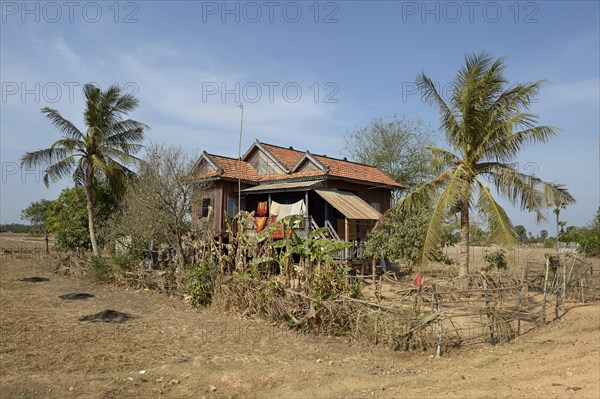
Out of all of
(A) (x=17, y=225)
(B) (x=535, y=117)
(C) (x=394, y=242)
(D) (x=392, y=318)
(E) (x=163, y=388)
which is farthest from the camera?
(A) (x=17, y=225)

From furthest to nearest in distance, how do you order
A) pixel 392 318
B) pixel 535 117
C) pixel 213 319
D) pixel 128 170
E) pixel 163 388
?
1. pixel 128 170
2. pixel 535 117
3. pixel 213 319
4. pixel 392 318
5. pixel 163 388

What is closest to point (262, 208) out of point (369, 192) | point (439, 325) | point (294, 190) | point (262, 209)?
point (262, 209)

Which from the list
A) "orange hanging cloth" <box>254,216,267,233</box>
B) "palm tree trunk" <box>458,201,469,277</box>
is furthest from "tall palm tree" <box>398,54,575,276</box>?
"orange hanging cloth" <box>254,216,267,233</box>

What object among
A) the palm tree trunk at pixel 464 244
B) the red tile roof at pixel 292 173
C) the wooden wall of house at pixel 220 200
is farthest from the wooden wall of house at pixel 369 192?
the palm tree trunk at pixel 464 244

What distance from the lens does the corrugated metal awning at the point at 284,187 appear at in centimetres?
2041

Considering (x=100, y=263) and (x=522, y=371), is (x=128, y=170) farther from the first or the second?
(x=522, y=371)

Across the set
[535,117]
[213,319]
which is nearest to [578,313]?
[535,117]

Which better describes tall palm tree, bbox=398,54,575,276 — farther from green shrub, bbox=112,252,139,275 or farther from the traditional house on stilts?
green shrub, bbox=112,252,139,275

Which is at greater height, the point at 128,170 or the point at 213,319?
the point at 128,170

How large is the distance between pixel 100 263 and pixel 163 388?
1484cm

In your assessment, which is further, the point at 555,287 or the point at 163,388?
the point at 555,287

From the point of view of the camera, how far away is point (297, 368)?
8.70 m

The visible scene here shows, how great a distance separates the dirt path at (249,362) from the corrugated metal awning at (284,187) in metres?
7.92

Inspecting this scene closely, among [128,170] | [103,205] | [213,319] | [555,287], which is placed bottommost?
[213,319]
